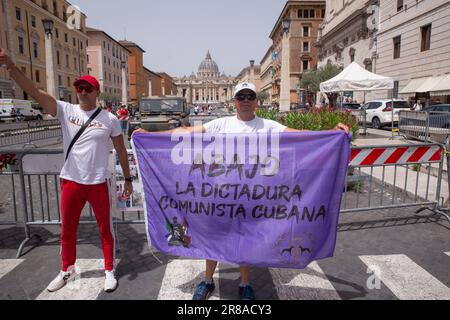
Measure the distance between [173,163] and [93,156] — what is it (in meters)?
0.77

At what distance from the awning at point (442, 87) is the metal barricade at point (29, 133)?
888 inches

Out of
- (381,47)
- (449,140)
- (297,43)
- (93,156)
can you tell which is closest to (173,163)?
(93,156)

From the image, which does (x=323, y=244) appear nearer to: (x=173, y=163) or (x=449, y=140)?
(x=173, y=163)

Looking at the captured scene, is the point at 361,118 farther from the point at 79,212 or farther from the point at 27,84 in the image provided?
the point at 27,84

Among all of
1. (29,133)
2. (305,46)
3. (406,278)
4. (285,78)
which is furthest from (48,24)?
(305,46)

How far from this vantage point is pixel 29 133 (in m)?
15.0

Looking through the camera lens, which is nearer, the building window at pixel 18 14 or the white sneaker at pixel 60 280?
the white sneaker at pixel 60 280

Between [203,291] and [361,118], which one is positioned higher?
[361,118]

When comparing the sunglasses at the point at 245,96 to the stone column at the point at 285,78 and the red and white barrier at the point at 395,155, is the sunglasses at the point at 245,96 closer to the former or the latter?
the red and white barrier at the point at 395,155

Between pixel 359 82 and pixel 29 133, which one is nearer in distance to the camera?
pixel 359 82

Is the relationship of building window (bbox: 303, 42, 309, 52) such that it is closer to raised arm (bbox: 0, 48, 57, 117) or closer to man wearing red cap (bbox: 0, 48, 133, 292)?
man wearing red cap (bbox: 0, 48, 133, 292)

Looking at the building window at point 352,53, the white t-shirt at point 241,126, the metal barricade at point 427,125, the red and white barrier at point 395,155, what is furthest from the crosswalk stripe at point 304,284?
the building window at point 352,53

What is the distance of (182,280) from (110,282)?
721mm

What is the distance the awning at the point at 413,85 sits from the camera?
2409 centimetres
